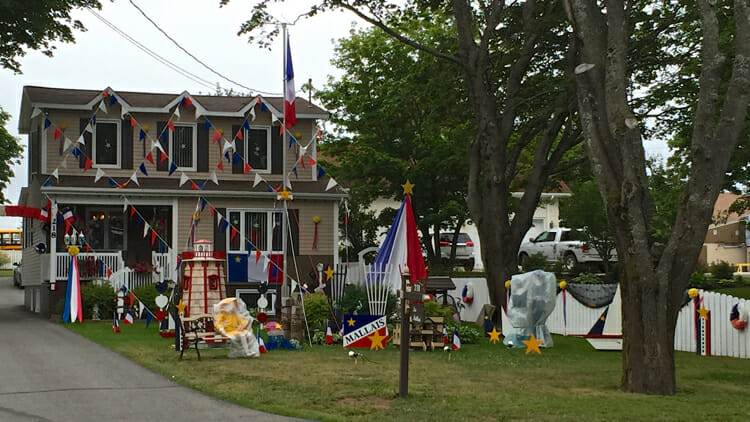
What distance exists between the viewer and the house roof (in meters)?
26.8

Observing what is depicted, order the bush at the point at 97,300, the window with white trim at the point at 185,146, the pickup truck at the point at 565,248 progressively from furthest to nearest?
the pickup truck at the point at 565,248 → the window with white trim at the point at 185,146 → the bush at the point at 97,300

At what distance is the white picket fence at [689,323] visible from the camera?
702 inches

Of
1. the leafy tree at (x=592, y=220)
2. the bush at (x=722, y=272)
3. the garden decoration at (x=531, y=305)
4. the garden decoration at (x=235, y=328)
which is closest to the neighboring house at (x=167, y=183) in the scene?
the garden decoration at (x=531, y=305)

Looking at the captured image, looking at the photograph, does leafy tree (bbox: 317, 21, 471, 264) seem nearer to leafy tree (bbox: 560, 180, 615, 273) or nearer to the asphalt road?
leafy tree (bbox: 560, 180, 615, 273)

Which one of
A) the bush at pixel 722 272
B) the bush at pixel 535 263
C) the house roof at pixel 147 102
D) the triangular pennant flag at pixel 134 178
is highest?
the house roof at pixel 147 102

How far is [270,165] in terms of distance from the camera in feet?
95.0

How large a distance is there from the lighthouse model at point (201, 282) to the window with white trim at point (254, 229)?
304 inches

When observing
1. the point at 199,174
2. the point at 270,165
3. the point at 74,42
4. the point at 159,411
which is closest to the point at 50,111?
the point at 74,42

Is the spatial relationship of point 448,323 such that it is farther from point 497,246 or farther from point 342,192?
point 342,192

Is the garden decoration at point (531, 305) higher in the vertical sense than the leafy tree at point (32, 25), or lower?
lower

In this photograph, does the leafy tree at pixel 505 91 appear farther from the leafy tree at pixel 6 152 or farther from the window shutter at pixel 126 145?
the leafy tree at pixel 6 152

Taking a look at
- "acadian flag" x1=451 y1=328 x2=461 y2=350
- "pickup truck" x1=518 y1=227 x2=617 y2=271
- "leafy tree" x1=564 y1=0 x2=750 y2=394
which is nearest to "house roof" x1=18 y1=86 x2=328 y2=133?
"pickup truck" x1=518 y1=227 x2=617 y2=271

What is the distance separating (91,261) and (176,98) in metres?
5.82

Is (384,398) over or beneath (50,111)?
beneath
